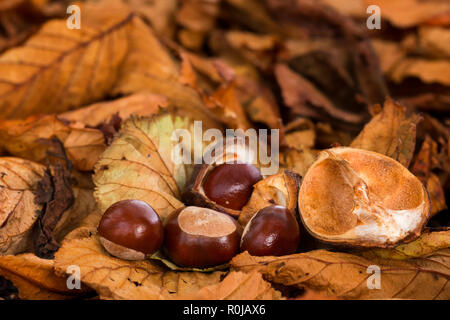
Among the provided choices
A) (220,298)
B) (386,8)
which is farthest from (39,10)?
(220,298)

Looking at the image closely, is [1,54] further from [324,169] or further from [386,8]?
[386,8]

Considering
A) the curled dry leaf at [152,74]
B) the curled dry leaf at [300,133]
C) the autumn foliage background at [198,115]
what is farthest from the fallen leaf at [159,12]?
the curled dry leaf at [300,133]

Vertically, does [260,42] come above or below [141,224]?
above

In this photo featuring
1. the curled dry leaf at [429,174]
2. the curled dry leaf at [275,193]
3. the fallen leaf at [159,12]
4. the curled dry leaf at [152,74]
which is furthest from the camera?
the fallen leaf at [159,12]

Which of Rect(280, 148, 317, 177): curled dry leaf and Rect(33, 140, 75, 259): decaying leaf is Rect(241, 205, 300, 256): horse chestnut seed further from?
Rect(33, 140, 75, 259): decaying leaf

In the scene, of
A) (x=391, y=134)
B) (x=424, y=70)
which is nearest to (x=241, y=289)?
(x=391, y=134)

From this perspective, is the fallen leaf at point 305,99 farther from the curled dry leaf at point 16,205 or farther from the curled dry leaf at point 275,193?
the curled dry leaf at point 16,205

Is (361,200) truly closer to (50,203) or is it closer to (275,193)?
(275,193)
